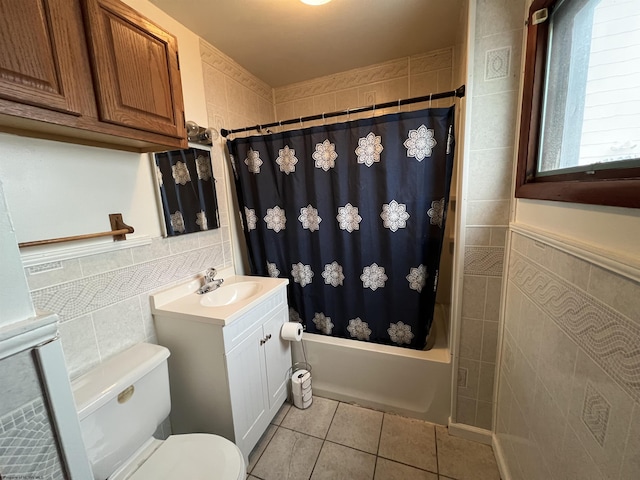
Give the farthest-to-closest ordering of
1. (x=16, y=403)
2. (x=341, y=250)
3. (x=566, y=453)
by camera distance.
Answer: (x=341, y=250) < (x=566, y=453) < (x=16, y=403)

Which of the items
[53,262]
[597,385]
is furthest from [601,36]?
[53,262]

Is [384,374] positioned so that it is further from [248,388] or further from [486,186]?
[486,186]

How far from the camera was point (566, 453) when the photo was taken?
29.5 inches

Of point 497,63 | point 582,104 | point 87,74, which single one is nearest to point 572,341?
point 582,104

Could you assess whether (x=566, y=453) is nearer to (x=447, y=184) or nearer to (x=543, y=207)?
(x=543, y=207)


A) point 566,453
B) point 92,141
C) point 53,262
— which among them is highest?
point 92,141

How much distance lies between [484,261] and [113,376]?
67.9 inches

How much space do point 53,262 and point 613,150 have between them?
1849mm

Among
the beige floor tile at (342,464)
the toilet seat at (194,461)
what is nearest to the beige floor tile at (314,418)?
the beige floor tile at (342,464)

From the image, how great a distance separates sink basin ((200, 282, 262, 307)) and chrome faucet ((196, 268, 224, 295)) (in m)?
0.03

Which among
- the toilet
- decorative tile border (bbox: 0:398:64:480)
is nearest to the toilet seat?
the toilet

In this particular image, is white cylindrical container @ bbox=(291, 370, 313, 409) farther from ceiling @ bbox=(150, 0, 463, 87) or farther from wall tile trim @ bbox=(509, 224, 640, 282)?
ceiling @ bbox=(150, 0, 463, 87)

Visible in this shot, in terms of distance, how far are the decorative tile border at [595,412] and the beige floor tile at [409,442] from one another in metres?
0.96

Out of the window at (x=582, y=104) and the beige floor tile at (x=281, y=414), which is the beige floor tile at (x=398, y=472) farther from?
the window at (x=582, y=104)
